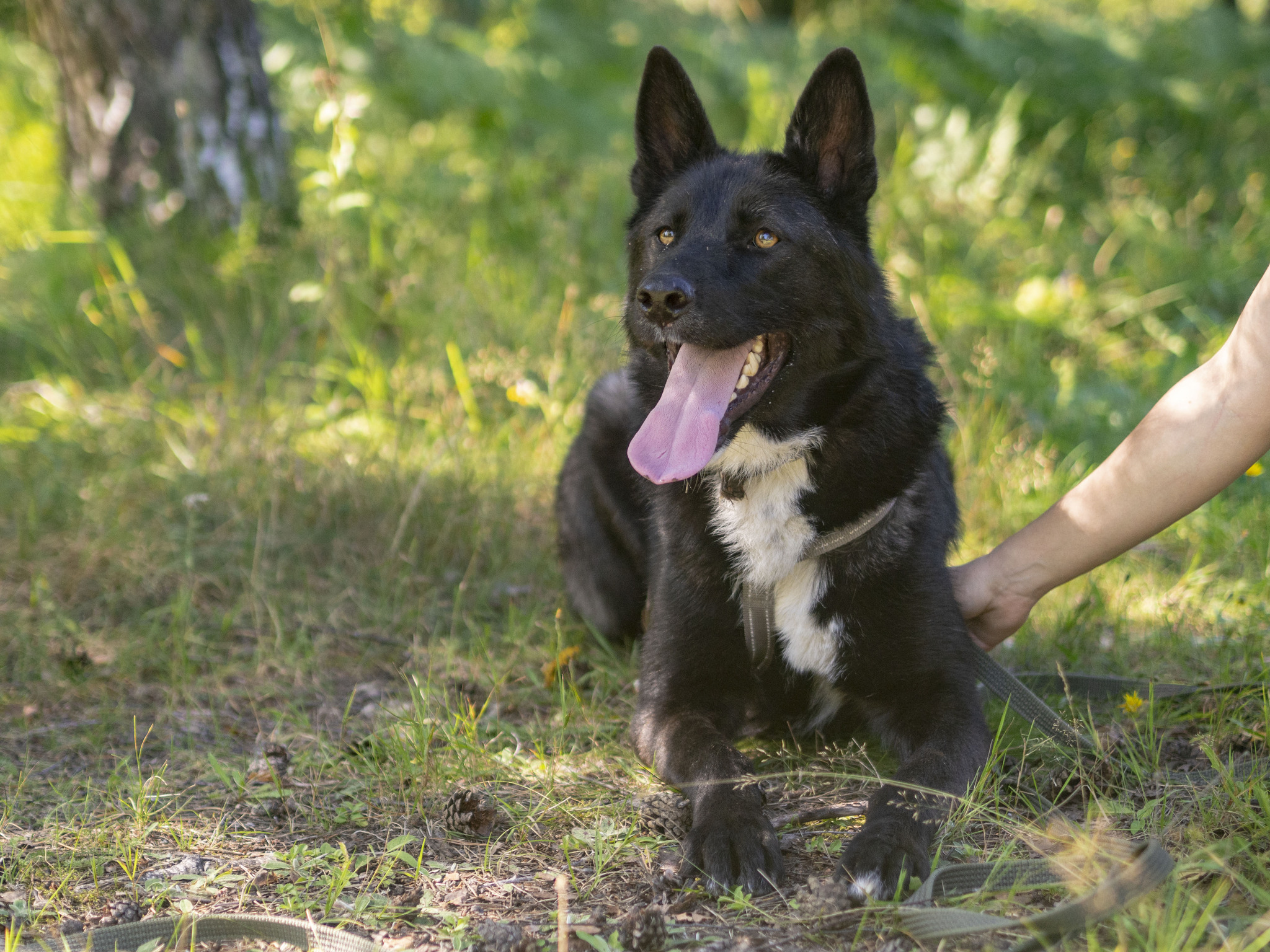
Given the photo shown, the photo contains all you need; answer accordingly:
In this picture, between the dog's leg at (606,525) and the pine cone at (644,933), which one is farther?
the dog's leg at (606,525)

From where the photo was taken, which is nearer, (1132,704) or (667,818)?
(667,818)

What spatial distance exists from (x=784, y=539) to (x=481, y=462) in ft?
5.56

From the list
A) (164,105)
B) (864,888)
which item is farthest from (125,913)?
(164,105)

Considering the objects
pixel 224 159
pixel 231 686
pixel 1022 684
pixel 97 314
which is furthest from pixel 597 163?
pixel 1022 684

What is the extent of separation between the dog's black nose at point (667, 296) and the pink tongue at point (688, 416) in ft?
0.46

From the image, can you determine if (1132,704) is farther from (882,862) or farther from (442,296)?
(442,296)

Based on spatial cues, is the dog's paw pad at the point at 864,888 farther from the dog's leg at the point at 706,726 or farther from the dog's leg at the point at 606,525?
the dog's leg at the point at 606,525

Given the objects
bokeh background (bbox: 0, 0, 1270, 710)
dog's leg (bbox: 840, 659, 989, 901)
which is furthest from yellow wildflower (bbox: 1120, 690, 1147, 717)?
dog's leg (bbox: 840, 659, 989, 901)

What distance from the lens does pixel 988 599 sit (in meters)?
2.65

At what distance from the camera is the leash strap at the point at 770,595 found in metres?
2.50

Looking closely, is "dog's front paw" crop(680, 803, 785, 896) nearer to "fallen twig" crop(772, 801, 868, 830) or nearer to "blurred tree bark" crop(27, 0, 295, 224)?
"fallen twig" crop(772, 801, 868, 830)

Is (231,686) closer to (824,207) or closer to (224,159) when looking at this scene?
(824,207)

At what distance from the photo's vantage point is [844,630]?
8.18 feet

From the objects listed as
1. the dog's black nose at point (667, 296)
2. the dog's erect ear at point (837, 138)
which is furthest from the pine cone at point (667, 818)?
the dog's erect ear at point (837, 138)
